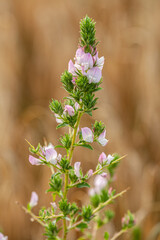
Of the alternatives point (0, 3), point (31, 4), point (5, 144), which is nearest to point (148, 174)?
point (5, 144)

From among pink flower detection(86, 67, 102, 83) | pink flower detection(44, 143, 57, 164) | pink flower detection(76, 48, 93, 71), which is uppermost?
pink flower detection(76, 48, 93, 71)

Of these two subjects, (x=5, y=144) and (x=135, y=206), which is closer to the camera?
(x=135, y=206)

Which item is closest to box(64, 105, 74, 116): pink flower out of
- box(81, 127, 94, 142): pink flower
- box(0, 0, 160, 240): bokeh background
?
box(81, 127, 94, 142): pink flower

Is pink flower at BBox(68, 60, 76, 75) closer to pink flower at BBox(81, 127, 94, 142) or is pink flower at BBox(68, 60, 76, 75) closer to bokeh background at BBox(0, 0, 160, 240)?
pink flower at BBox(81, 127, 94, 142)

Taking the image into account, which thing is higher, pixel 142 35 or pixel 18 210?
pixel 142 35

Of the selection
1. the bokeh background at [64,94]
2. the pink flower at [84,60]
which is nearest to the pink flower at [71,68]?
the pink flower at [84,60]

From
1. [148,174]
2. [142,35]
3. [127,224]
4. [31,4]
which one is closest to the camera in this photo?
[127,224]

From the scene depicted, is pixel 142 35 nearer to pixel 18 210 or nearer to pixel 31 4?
pixel 31 4
